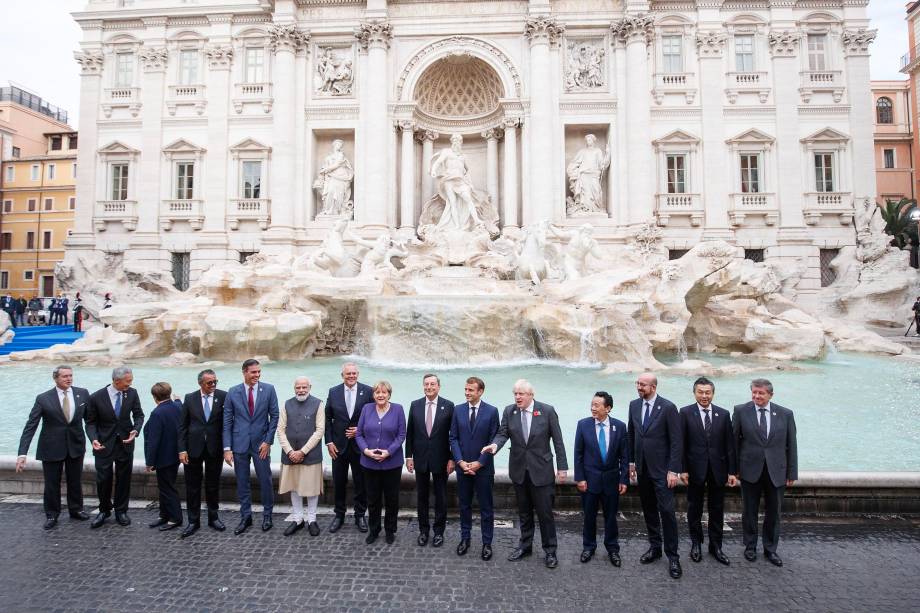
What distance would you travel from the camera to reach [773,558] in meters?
3.44

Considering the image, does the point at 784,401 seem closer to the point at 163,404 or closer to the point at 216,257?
the point at 163,404

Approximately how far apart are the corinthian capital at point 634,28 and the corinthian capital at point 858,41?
291 inches

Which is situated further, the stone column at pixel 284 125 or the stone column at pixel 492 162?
the stone column at pixel 492 162

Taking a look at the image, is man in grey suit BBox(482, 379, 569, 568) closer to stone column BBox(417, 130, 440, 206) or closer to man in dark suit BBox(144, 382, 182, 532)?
man in dark suit BBox(144, 382, 182, 532)

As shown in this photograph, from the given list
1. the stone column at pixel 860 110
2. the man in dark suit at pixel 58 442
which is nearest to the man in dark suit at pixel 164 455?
the man in dark suit at pixel 58 442

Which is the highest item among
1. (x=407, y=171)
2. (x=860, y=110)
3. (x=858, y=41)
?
(x=858, y=41)

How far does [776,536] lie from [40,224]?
40324 mm

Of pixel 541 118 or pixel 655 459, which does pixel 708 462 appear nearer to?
pixel 655 459

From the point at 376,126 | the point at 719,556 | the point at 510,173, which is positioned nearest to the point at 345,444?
the point at 719,556

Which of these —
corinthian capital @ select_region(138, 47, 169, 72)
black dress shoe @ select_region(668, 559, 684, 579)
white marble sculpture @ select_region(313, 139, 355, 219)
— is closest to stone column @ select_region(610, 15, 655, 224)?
white marble sculpture @ select_region(313, 139, 355, 219)

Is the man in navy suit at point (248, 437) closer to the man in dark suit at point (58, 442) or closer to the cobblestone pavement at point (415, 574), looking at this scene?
the cobblestone pavement at point (415, 574)

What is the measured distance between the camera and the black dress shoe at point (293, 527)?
12.8 ft

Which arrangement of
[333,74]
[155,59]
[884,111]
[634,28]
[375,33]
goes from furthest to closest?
1. [884,111]
2. [155,59]
3. [333,74]
4. [375,33]
5. [634,28]

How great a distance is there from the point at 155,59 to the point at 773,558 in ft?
83.9
